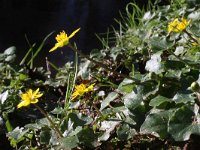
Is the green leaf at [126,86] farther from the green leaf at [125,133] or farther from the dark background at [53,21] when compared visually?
the dark background at [53,21]

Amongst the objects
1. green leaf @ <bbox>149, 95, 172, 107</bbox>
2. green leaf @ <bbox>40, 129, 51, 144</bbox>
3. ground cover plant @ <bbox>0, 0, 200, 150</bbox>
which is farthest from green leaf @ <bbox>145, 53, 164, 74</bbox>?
green leaf @ <bbox>40, 129, 51, 144</bbox>

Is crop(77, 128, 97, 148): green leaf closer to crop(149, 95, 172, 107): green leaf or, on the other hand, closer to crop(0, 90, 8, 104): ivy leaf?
crop(149, 95, 172, 107): green leaf

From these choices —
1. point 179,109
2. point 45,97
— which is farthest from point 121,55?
point 179,109

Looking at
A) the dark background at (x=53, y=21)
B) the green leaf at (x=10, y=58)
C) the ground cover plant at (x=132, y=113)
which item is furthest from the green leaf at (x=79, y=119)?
the dark background at (x=53, y=21)

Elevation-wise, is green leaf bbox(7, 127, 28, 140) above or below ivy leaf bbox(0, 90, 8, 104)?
above

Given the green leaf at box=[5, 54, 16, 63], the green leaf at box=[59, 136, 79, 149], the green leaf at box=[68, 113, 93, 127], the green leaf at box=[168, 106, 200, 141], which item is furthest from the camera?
the green leaf at box=[5, 54, 16, 63]

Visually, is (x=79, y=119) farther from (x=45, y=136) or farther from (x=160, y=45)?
(x=160, y=45)
